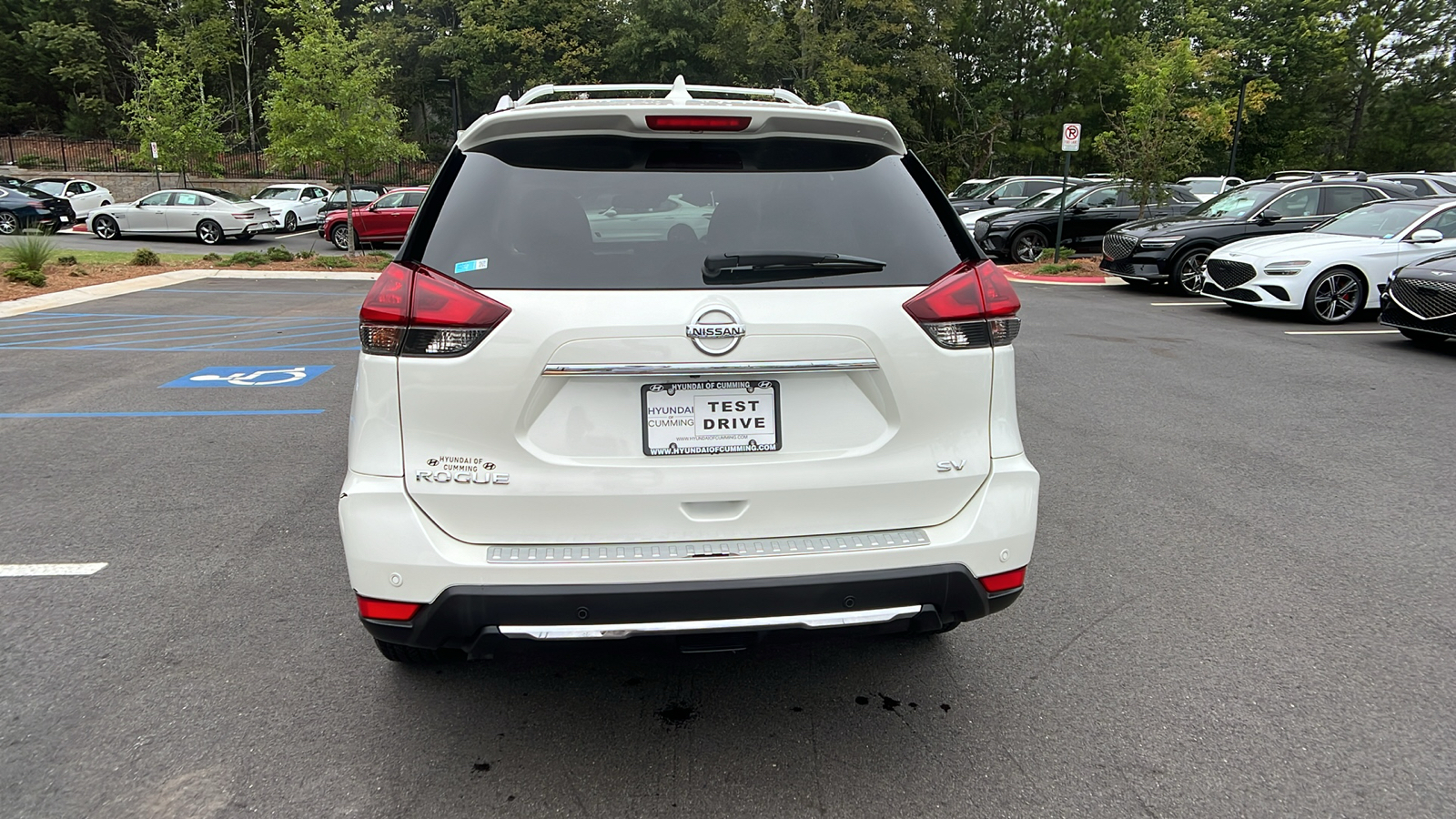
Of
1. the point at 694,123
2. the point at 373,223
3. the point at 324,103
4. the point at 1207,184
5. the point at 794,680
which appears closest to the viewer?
the point at 694,123

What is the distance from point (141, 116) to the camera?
31156mm

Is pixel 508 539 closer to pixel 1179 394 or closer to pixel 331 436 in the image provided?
pixel 331 436

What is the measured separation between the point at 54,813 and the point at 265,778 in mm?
519

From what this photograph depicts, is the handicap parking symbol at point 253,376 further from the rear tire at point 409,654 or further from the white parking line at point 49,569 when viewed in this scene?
the rear tire at point 409,654

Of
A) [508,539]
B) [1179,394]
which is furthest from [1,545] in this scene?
[1179,394]

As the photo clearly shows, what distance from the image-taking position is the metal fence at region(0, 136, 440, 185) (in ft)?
141

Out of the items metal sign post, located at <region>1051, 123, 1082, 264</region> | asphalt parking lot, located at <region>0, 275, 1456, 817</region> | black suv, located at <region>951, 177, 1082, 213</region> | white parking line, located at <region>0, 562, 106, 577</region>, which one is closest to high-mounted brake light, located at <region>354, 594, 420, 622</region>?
asphalt parking lot, located at <region>0, 275, 1456, 817</region>

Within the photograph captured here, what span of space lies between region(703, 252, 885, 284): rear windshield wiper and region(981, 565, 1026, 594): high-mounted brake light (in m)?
0.95

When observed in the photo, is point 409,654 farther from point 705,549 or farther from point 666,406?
point 666,406

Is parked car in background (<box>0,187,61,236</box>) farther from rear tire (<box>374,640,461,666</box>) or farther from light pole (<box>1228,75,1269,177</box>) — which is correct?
light pole (<box>1228,75,1269,177</box>)

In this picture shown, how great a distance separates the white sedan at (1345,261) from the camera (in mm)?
11422

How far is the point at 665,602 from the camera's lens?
8.05 feet

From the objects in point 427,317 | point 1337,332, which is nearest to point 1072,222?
point 1337,332

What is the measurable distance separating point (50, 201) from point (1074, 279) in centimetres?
3022
